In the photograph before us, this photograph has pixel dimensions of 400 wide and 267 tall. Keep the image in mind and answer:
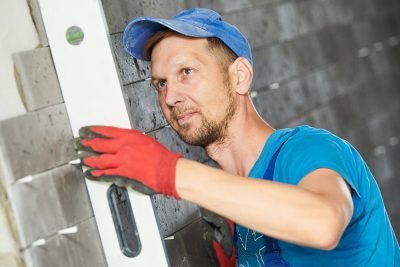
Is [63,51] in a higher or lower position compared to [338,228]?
higher

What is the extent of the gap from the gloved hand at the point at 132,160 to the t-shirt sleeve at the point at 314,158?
0.31 m

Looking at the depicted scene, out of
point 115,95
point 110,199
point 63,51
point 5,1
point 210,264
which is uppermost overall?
point 5,1

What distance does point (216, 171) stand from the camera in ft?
4.71

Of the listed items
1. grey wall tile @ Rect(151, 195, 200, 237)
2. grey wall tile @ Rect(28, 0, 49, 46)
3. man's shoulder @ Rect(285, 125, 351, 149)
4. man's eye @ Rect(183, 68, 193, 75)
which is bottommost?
grey wall tile @ Rect(151, 195, 200, 237)

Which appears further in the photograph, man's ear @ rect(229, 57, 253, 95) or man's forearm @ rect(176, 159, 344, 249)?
man's ear @ rect(229, 57, 253, 95)

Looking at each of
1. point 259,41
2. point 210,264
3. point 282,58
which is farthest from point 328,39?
point 210,264

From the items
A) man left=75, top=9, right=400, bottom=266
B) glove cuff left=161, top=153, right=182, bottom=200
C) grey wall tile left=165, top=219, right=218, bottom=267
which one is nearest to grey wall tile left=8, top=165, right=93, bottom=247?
man left=75, top=9, right=400, bottom=266

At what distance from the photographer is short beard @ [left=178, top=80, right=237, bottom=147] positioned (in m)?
1.84

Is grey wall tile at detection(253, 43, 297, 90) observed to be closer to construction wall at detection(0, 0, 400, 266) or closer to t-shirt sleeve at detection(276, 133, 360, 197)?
construction wall at detection(0, 0, 400, 266)

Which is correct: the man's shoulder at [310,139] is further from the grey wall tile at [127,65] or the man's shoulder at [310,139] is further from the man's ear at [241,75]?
the grey wall tile at [127,65]

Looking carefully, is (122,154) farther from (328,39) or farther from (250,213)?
(328,39)

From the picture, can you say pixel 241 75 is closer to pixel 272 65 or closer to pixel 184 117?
pixel 184 117

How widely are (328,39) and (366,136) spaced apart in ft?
2.42

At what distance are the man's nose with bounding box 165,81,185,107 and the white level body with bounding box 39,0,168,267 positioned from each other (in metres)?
0.28
